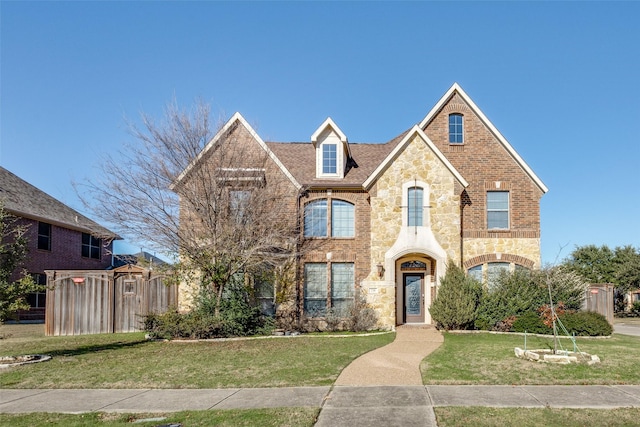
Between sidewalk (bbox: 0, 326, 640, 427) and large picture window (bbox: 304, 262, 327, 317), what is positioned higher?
large picture window (bbox: 304, 262, 327, 317)

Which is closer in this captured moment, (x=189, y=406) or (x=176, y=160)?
(x=189, y=406)

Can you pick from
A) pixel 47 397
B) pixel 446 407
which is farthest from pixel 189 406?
pixel 446 407

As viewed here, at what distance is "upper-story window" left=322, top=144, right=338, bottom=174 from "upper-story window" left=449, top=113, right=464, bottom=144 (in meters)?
5.32

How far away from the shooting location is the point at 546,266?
64.4ft

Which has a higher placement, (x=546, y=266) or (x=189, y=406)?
(x=546, y=266)

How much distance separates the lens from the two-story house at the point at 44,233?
26.0 m

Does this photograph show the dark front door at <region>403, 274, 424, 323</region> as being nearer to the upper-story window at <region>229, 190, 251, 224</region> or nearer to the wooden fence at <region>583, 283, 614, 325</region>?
the wooden fence at <region>583, 283, 614, 325</region>

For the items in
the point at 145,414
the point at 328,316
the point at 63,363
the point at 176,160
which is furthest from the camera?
the point at 328,316

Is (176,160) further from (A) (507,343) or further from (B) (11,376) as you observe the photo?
(A) (507,343)

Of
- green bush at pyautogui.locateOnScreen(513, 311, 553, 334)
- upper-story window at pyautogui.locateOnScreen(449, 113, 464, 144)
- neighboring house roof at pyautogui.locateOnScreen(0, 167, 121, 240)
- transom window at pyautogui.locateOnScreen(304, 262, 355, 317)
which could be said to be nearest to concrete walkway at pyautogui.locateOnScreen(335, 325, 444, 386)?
green bush at pyautogui.locateOnScreen(513, 311, 553, 334)

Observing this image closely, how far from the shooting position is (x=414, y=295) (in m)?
22.0

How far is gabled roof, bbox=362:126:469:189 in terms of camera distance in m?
20.6

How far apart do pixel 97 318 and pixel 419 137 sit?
15140mm

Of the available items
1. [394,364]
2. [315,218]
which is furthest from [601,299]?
[394,364]
